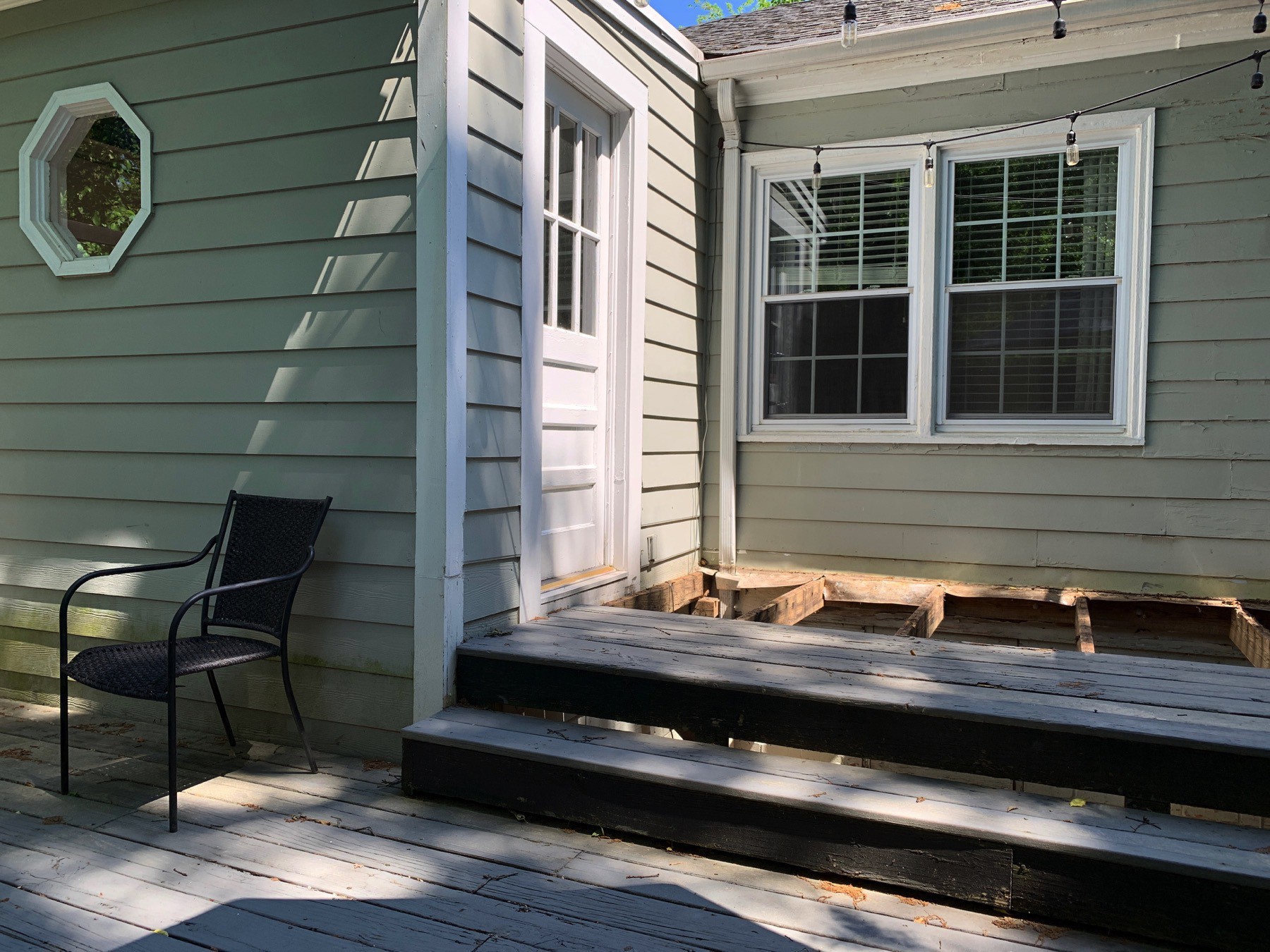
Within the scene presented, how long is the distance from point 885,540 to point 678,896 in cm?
281

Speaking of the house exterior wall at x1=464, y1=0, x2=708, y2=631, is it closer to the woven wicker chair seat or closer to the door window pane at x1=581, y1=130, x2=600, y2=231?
the door window pane at x1=581, y1=130, x2=600, y2=231

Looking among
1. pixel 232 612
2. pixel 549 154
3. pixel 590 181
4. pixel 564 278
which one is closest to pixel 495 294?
pixel 564 278

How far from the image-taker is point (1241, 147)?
3.96 m

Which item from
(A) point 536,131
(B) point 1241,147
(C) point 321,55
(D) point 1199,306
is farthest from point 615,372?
(B) point 1241,147

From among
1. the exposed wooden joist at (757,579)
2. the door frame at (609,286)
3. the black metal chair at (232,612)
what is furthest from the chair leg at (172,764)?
the exposed wooden joist at (757,579)

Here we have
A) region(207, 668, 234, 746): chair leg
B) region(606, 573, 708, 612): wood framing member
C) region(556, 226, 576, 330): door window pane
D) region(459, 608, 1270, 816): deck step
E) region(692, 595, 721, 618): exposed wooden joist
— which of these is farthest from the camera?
region(692, 595, 721, 618): exposed wooden joist

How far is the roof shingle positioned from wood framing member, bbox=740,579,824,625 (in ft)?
8.88

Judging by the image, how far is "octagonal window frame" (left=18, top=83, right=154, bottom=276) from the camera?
3482mm

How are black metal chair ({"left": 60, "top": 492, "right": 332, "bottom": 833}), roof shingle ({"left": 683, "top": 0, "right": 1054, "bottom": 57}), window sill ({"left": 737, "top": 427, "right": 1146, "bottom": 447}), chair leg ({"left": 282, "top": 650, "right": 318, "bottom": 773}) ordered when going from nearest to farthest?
black metal chair ({"left": 60, "top": 492, "right": 332, "bottom": 833})
chair leg ({"left": 282, "top": 650, "right": 318, "bottom": 773})
window sill ({"left": 737, "top": 427, "right": 1146, "bottom": 447})
roof shingle ({"left": 683, "top": 0, "right": 1054, "bottom": 57})

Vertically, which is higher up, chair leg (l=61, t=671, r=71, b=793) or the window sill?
the window sill

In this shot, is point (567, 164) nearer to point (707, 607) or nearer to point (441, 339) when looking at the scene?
point (441, 339)

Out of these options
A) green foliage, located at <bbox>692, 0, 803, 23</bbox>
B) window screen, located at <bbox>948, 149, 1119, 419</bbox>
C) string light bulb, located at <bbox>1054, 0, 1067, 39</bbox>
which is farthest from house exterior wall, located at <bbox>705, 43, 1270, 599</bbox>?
green foliage, located at <bbox>692, 0, 803, 23</bbox>

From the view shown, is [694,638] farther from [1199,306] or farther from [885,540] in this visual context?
[1199,306]

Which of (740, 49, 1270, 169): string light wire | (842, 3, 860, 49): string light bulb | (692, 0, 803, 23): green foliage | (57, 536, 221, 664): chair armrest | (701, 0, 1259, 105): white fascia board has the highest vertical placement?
(692, 0, 803, 23): green foliage
